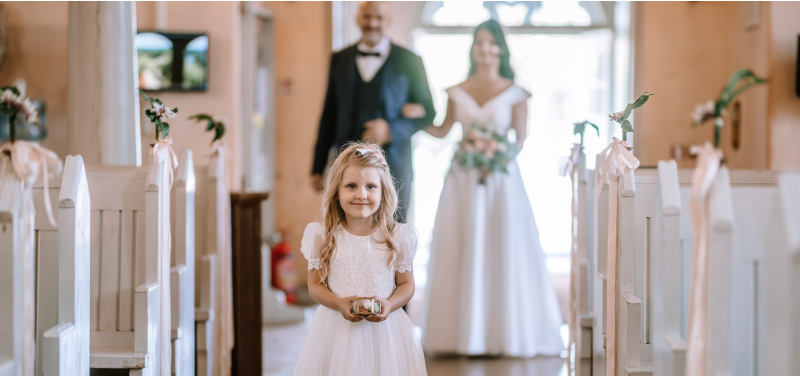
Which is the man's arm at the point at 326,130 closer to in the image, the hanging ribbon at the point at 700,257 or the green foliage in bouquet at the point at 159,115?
the green foliage in bouquet at the point at 159,115

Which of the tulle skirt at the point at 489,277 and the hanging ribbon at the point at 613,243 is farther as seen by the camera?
the tulle skirt at the point at 489,277

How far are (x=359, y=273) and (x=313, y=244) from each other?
0.58 ft

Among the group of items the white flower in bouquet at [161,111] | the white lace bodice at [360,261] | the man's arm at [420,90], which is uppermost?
the man's arm at [420,90]

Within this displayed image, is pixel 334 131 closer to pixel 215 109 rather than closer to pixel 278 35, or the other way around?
pixel 215 109

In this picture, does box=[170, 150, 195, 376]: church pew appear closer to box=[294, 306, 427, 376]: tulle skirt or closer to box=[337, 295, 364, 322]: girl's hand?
box=[294, 306, 427, 376]: tulle skirt

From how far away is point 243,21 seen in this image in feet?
18.4

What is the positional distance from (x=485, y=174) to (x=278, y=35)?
301 cm

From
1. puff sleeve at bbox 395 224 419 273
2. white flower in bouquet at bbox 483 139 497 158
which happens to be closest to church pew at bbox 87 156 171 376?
puff sleeve at bbox 395 224 419 273

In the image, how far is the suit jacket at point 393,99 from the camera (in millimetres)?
3959

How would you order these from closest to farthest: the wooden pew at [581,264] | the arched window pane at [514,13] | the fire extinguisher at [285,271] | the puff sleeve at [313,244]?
the puff sleeve at [313,244] < the wooden pew at [581,264] < the fire extinguisher at [285,271] < the arched window pane at [514,13]

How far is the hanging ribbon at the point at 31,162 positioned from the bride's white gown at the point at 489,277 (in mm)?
2500

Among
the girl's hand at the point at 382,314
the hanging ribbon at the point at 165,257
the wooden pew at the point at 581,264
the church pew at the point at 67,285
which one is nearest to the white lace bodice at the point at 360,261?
the girl's hand at the point at 382,314

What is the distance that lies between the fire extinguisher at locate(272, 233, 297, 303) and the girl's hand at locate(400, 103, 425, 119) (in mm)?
2424

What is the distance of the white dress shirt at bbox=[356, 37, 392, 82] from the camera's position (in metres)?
4.05
